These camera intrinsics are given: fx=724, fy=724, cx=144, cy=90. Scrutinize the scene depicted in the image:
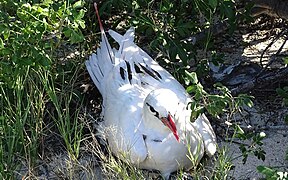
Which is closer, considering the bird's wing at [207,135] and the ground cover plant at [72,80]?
the ground cover plant at [72,80]

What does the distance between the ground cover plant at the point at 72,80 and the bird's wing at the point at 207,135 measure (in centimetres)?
10

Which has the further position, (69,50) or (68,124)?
(69,50)

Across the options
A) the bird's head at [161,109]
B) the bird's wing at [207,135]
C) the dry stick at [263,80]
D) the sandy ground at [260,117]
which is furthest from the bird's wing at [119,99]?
the dry stick at [263,80]

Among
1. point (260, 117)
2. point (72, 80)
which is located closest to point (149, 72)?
point (72, 80)

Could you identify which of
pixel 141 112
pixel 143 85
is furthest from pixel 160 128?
pixel 143 85

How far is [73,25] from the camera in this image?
388 centimetres

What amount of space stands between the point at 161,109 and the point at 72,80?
0.91 m

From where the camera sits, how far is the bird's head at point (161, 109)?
401 cm

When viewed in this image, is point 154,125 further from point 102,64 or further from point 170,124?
point 102,64

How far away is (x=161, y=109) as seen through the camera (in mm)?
4031

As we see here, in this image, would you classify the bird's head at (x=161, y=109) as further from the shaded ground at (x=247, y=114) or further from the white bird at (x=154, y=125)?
the shaded ground at (x=247, y=114)

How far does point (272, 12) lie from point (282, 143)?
1129 mm

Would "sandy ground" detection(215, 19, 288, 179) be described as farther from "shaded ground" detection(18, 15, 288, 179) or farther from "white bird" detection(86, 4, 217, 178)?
"white bird" detection(86, 4, 217, 178)

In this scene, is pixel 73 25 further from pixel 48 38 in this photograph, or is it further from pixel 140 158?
pixel 140 158
